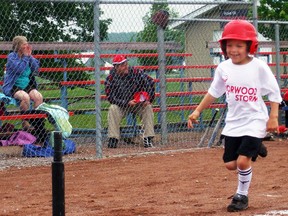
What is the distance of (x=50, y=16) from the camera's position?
12.4 meters

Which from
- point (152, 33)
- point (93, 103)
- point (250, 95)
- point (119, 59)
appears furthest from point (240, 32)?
point (93, 103)

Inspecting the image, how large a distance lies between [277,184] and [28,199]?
2.65 meters

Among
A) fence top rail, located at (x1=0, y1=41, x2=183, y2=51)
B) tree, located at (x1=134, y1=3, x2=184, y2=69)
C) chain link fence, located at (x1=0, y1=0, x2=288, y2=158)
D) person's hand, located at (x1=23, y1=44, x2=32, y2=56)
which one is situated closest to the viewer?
person's hand, located at (x1=23, y1=44, x2=32, y2=56)

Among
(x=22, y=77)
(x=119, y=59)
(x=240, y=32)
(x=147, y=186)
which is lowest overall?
(x=147, y=186)

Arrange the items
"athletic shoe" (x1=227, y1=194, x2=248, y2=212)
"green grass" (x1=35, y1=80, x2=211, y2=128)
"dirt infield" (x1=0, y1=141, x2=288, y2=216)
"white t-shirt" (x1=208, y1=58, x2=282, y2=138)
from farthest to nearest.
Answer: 1. "green grass" (x1=35, y1=80, x2=211, y2=128)
2. "dirt infield" (x1=0, y1=141, x2=288, y2=216)
3. "white t-shirt" (x1=208, y1=58, x2=282, y2=138)
4. "athletic shoe" (x1=227, y1=194, x2=248, y2=212)

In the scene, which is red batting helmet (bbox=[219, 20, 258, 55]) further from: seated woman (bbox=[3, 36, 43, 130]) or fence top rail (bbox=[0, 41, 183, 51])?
fence top rail (bbox=[0, 41, 183, 51])

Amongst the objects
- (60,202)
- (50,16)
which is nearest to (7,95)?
(50,16)

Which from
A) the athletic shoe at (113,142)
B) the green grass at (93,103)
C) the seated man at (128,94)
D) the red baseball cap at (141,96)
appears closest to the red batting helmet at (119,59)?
the seated man at (128,94)

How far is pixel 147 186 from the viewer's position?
364 inches

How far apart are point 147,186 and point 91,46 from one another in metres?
4.99

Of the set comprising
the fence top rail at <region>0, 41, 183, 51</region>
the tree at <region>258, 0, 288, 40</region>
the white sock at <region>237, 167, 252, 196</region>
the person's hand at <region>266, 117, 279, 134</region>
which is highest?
the tree at <region>258, 0, 288, 40</region>

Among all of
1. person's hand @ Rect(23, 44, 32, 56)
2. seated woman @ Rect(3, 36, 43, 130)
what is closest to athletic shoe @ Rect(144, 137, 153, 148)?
seated woman @ Rect(3, 36, 43, 130)

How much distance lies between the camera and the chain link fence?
12.3 metres

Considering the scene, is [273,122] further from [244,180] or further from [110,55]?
[110,55]
